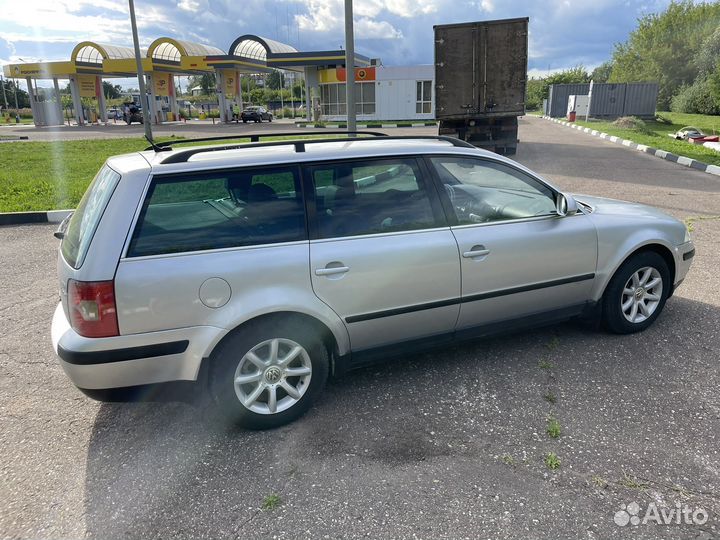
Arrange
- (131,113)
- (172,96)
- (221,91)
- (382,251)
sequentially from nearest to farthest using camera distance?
1. (382,251)
2. (221,91)
3. (131,113)
4. (172,96)

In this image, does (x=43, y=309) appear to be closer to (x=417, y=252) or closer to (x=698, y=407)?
(x=417, y=252)

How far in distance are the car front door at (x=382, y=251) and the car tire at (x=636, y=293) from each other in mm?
1384

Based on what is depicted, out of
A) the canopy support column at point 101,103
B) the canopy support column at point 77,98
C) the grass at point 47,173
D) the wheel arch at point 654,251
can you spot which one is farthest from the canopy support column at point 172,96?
the wheel arch at point 654,251

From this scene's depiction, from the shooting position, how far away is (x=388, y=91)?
3816 centimetres

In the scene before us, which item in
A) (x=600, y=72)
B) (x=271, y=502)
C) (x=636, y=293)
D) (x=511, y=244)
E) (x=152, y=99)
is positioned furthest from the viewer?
(x=600, y=72)

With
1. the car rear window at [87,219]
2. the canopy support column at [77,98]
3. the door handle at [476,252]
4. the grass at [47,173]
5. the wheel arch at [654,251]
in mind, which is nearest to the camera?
the car rear window at [87,219]

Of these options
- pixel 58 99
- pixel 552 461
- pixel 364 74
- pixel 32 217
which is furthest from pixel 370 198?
pixel 58 99

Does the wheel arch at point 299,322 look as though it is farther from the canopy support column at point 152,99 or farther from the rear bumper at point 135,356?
the canopy support column at point 152,99

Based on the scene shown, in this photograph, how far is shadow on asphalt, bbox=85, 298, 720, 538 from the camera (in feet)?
8.29

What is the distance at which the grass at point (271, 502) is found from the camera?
2.48 metres

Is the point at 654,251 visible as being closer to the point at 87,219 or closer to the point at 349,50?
the point at 87,219

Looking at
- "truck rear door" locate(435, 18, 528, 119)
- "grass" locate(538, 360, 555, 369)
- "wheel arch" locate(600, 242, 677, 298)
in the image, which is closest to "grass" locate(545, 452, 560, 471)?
"grass" locate(538, 360, 555, 369)

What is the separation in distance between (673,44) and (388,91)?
28.5 metres

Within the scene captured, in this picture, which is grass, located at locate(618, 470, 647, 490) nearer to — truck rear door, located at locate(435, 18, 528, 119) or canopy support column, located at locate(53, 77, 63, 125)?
truck rear door, located at locate(435, 18, 528, 119)
